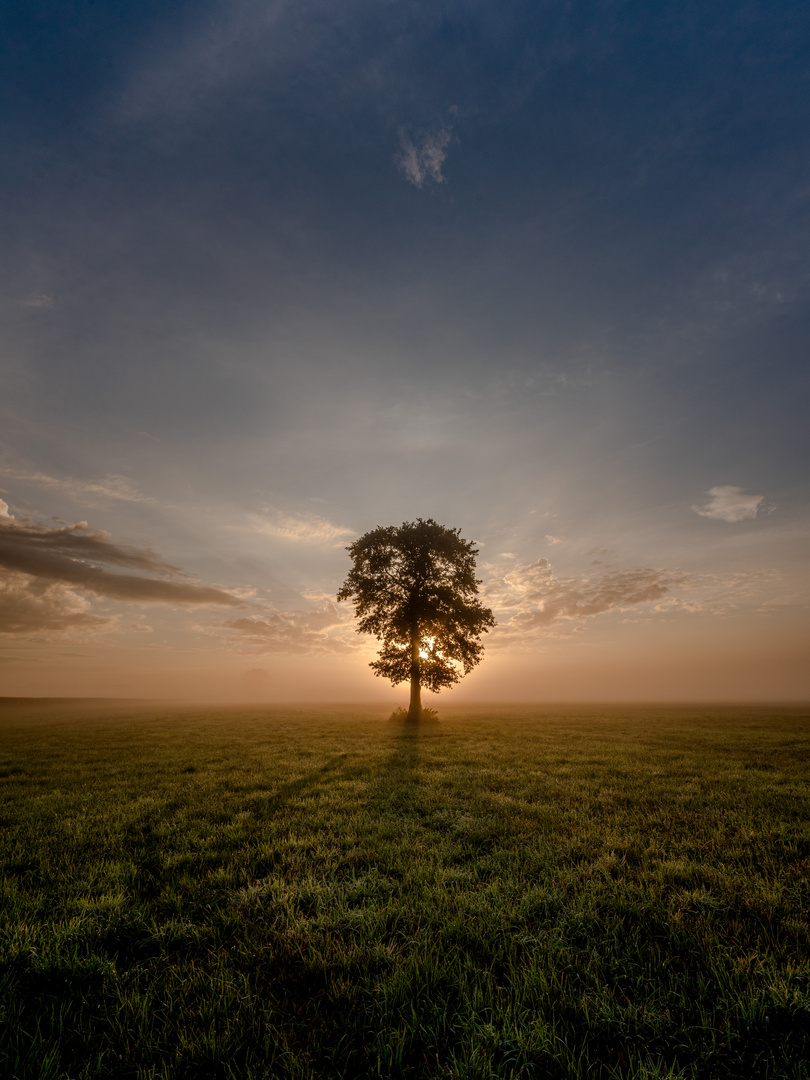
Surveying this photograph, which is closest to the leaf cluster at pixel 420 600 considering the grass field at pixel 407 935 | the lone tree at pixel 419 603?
the lone tree at pixel 419 603

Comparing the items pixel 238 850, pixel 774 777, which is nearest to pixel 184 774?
pixel 238 850

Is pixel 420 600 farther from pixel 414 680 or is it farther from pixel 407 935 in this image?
pixel 407 935

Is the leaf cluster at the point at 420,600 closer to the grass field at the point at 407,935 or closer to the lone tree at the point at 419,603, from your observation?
the lone tree at the point at 419,603

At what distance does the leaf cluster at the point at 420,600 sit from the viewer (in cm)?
2861

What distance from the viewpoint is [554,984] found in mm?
3680

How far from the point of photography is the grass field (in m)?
3.08

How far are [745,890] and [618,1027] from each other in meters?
3.35

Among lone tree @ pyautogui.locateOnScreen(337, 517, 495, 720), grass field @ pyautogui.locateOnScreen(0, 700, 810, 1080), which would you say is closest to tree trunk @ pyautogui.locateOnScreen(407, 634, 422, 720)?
lone tree @ pyautogui.locateOnScreen(337, 517, 495, 720)

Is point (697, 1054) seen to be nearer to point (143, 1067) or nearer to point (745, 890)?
point (745, 890)

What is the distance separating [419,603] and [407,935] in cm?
2416

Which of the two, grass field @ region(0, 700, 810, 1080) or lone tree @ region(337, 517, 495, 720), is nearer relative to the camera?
grass field @ region(0, 700, 810, 1080)

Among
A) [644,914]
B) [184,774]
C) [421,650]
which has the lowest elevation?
[184,774]

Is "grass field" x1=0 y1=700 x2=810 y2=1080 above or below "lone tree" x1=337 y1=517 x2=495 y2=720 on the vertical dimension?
below

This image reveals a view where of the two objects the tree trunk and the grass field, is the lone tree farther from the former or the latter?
the grass field
